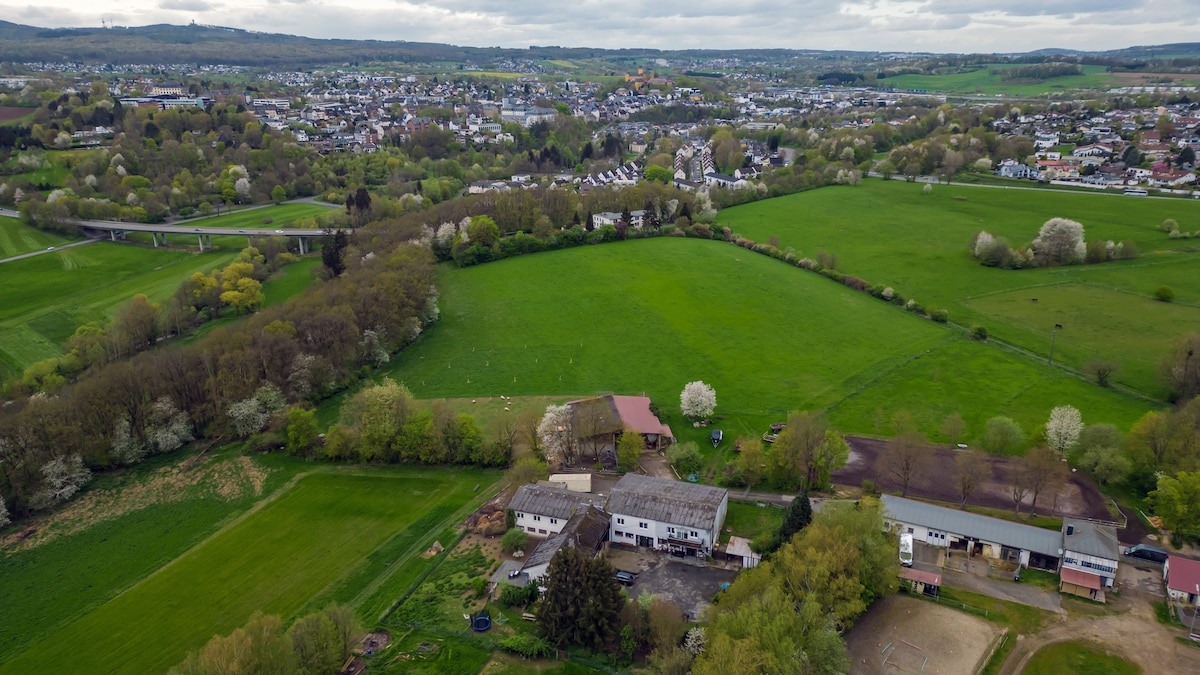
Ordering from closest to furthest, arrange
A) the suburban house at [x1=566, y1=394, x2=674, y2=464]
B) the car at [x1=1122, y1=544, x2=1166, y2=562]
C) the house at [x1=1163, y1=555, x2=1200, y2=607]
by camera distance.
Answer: the house at [x1=1163, y1=555, x2=1200, y2=607] < the car at [x1=1122, y1=544, x2=1166, y2=562] < the suburban house at [x1=566, y1=394, x2=674, y2=464]

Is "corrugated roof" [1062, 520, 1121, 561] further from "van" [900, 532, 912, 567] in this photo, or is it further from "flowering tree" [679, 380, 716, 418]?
"flowering tree" [679, 380, 716, 418]

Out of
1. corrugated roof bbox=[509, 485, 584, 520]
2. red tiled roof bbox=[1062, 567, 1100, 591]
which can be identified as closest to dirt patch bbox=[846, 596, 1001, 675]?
red tiled roof bbox=[1062, 567, 1100, 591]

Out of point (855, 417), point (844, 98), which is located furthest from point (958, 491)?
point (844, 98)

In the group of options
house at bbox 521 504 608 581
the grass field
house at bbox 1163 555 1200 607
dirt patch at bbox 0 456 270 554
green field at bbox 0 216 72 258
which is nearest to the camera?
the grass field

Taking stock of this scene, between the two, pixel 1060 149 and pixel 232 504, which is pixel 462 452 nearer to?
pixel 232 504

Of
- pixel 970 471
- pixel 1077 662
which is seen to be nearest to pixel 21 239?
pixel 970 471

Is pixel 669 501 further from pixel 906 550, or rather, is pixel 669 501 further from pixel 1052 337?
pixel 1052 337
